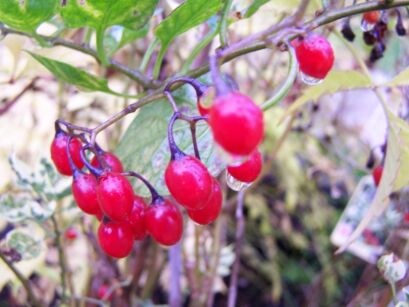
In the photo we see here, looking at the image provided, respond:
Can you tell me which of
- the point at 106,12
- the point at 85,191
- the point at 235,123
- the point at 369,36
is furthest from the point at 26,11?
the point at 369,36

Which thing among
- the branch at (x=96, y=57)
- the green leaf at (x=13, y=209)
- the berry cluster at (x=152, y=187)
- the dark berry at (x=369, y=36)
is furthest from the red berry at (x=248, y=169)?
Result: the green leaf at (x=13, y=209)

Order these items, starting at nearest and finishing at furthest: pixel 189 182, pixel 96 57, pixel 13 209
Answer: pixel 189 182
pixel 96 57
pixel 13 209

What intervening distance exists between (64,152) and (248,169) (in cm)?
19

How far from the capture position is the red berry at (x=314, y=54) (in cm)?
49

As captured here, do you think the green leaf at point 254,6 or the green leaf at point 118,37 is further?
the green leaf at point 118,37

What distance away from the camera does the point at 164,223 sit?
55 centimetres

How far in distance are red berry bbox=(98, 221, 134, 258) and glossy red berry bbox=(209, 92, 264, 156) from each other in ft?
0.81

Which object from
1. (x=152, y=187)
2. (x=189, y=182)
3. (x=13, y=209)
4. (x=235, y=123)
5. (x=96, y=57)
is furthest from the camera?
(x=13, y=209)

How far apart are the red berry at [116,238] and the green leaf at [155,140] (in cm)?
5

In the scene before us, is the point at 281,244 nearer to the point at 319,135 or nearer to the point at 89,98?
the point at 319,135

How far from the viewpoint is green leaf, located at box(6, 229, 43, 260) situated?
0.91m

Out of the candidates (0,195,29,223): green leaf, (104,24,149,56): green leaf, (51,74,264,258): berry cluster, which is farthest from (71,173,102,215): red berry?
(0,195,29,223): green leaf

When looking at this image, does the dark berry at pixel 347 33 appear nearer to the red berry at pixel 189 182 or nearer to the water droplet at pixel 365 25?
the water droplet at pixel 365 25

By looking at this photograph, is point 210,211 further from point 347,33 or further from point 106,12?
point 347,33
